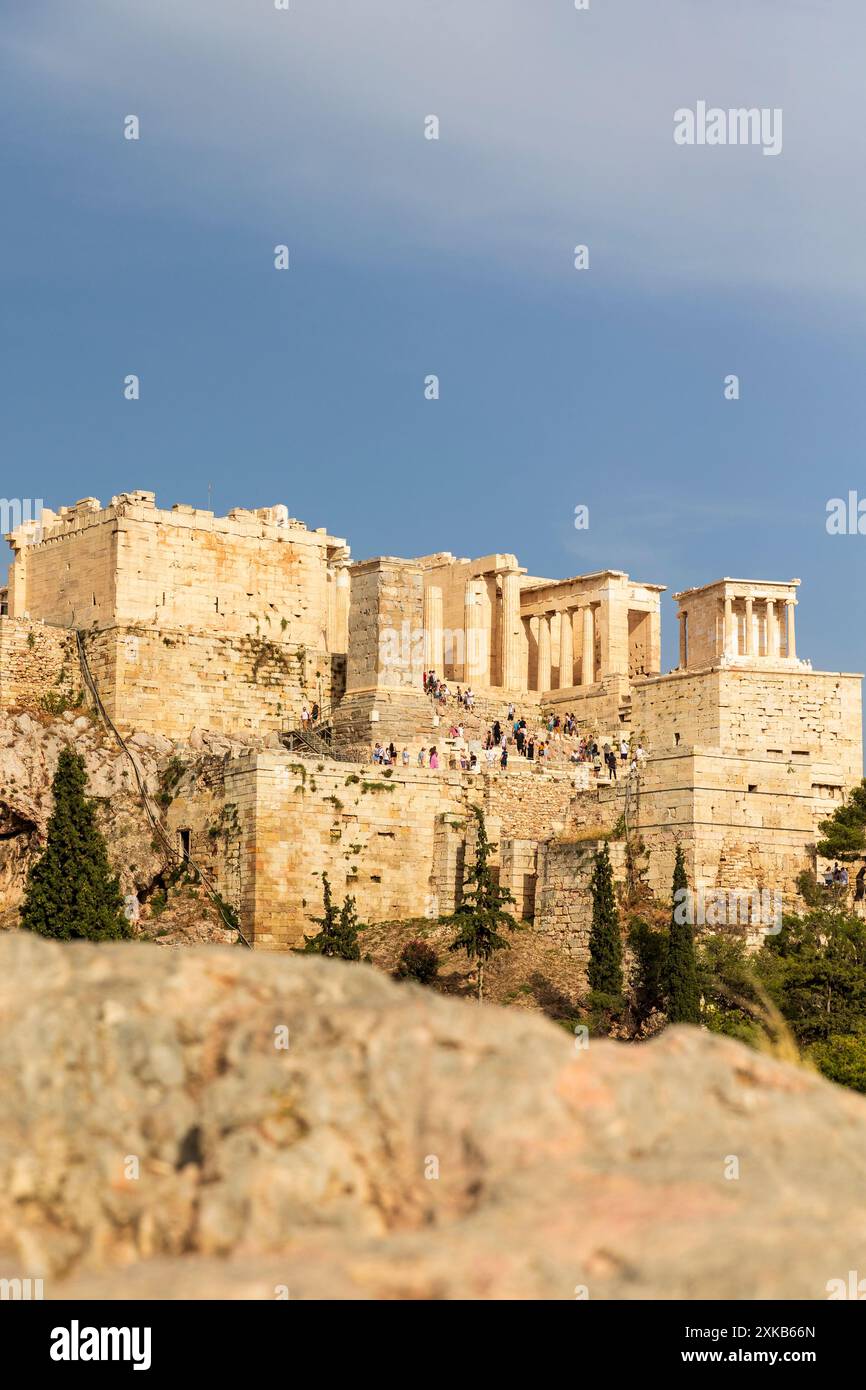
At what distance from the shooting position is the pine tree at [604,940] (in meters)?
41.2

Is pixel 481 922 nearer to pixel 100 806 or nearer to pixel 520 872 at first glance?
pixel 520 872

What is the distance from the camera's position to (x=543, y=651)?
6391 centimetres

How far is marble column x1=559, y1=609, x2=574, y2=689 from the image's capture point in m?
63.3

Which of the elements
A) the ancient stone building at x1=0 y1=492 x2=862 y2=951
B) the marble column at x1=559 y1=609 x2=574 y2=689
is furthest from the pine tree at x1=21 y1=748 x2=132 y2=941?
the marble column at x1=559 y1=609 x2=574 y2=689

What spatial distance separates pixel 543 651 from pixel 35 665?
58.0 ft

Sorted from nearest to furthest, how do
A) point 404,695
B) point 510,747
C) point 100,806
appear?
1. point 100,806
2. point 404,695
3. point 510,747

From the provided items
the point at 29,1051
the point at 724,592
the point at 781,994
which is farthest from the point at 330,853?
the point at 29,1051

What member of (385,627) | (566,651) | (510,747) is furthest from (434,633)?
(385,627)

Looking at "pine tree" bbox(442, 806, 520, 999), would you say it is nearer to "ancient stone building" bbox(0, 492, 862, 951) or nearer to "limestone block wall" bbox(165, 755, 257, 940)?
"ancient stone building" bbox(0, 492, 862, 951)

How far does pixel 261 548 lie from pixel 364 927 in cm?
1280

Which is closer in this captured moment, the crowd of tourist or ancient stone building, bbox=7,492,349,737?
the crowd of tourist

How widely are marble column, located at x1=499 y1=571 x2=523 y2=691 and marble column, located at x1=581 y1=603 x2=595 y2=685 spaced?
1.76 m

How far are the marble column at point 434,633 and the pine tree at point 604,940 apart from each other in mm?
18948

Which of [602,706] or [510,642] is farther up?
[510,642]
